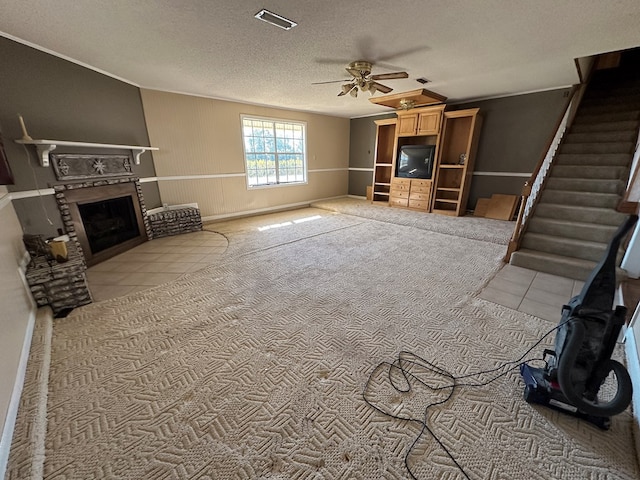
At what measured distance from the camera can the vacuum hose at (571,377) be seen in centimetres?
110

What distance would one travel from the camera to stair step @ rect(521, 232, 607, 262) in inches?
115

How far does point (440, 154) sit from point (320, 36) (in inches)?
160

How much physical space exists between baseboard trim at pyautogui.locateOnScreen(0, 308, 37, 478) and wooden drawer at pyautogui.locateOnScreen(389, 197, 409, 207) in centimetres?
634

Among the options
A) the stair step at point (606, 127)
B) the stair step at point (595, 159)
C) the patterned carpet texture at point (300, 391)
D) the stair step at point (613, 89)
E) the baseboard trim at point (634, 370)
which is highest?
the stair step at point (613, 89)

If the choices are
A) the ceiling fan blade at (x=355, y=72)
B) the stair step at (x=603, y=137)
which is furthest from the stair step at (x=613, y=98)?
the ceiling fan blade at (x=355, y=72)

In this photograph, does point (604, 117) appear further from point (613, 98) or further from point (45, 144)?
point (45, 144)

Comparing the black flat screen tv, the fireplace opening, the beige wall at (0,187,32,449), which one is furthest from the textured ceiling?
the black flat screen tv

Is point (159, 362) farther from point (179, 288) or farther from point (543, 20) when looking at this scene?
point (543, 20)

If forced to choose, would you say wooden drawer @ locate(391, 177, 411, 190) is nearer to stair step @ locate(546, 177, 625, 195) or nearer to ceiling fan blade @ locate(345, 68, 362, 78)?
stair step @ locate(546, 177, 625, 195)

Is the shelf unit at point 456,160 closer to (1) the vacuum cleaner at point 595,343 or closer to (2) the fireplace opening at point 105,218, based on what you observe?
(1) the vacuum cleaner at point 595,343

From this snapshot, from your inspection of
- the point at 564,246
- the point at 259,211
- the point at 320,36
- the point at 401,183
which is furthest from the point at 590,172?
the point at 259,211

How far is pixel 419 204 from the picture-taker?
6.01 metres

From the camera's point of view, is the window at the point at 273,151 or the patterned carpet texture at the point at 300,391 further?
the window at the point at 273,151

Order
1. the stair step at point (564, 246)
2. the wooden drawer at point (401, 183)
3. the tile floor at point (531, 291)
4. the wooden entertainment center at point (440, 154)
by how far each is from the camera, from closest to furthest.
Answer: the tile floor at point (531, 291) → the stair step at point (564, 246) → the wooden entertainment center at point (440, 154) → the wooden drawer at point (401, 183)
